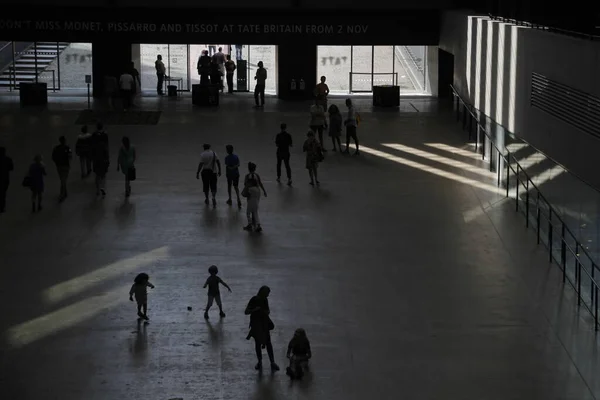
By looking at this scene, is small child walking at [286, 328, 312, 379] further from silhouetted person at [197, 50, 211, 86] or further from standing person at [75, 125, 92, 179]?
silhouetted person at [197, 50, 211, 86]

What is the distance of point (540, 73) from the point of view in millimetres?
24516

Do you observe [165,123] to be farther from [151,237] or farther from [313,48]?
[151,237]

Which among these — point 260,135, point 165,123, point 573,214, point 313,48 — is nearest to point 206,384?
point 573,214

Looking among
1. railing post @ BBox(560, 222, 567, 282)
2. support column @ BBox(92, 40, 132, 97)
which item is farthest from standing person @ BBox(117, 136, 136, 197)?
support column @ BBox(92, 40, 132, 97)

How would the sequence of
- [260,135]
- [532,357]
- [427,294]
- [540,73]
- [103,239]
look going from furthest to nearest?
[260,135] < [540,73] < [103,239] < [427,294] < [532,357]

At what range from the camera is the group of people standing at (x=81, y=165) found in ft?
75.5

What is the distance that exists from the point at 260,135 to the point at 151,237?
37.4 feet

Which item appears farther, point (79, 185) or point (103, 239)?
point (79, 185)

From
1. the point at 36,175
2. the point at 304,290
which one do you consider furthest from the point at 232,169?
the point at 304,290

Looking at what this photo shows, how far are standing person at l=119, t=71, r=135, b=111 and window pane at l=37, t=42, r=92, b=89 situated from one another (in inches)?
228

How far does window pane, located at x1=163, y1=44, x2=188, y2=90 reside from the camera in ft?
146

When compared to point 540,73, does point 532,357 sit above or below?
below

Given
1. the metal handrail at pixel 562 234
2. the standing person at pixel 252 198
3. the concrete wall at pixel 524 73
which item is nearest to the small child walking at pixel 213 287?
the standing person at pixel 252 198

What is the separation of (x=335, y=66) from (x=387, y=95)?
17.6 feet
